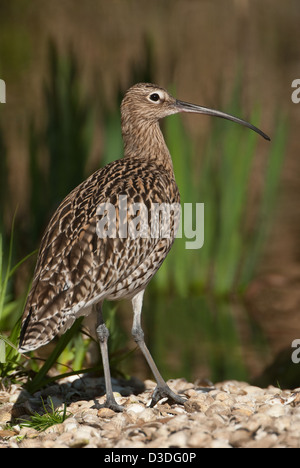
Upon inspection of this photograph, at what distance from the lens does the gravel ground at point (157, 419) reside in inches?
134

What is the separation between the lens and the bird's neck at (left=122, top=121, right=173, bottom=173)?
489 cm

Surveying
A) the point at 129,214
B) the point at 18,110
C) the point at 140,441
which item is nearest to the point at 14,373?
the point at 129,214

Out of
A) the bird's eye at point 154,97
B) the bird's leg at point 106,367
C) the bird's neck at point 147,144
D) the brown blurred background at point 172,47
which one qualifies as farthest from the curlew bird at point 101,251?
the brown blurred background at point 172,47

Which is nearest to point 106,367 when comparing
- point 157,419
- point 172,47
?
point 157,419

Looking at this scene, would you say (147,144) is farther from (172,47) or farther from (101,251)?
(172,47)

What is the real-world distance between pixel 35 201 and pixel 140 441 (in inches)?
120

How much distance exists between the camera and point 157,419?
391cm

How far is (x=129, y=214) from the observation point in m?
Result: 4.29

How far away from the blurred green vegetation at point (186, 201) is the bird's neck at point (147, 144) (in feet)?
3.85

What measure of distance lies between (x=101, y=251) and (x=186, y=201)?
249 centimetres

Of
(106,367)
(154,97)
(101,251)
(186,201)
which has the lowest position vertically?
(106,367)

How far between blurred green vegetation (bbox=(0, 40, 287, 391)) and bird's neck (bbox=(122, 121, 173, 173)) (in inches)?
46.2

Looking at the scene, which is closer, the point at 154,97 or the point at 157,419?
the point at 157,419

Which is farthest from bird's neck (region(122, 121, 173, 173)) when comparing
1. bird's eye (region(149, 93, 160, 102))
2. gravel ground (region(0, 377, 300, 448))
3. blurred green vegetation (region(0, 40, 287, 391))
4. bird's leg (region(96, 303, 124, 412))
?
gravel ground (region(0, 377, 300, 448))
